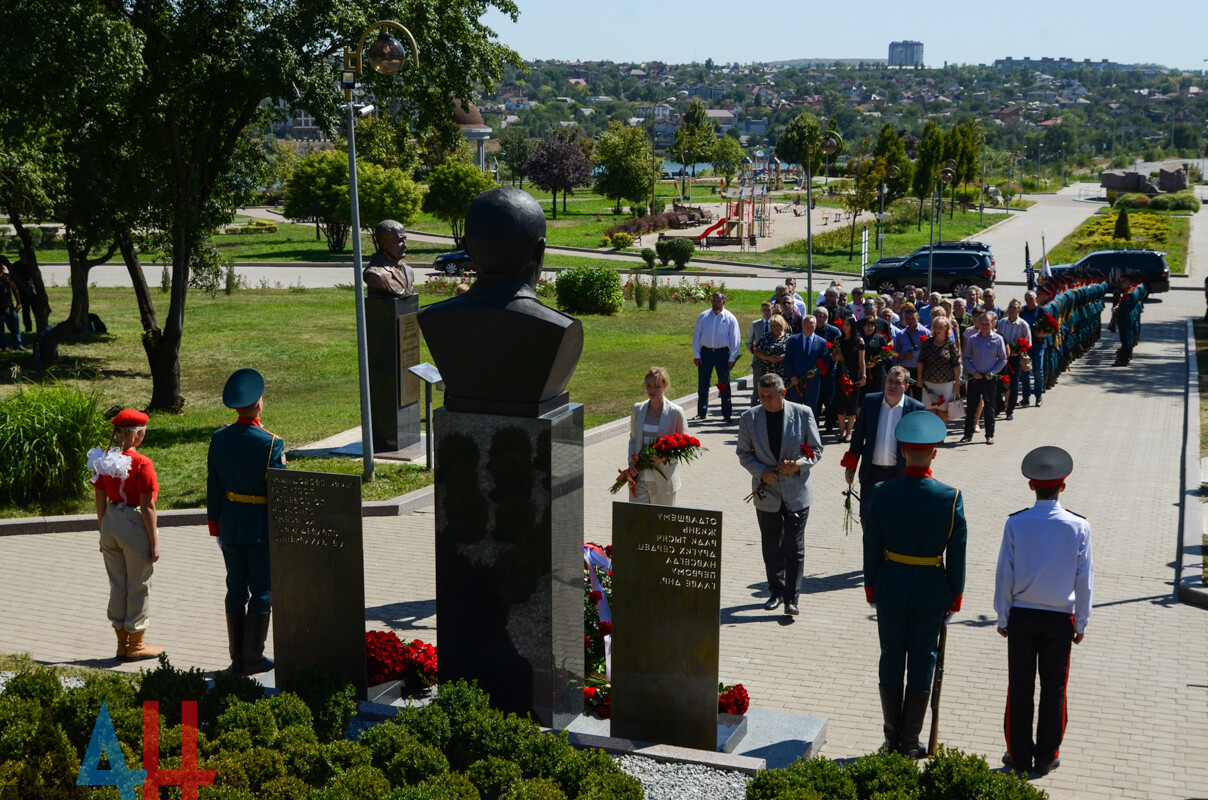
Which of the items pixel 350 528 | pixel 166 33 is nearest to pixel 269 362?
pixel 166 33

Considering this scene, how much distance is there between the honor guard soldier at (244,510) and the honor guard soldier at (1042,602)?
438 cm

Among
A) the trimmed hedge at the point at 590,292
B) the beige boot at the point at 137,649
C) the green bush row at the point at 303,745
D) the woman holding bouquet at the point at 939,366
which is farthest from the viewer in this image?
the trimmed hedge at the point at 590,292

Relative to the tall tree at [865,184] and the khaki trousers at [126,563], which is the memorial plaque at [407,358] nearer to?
the khaki trousers at [126,563]

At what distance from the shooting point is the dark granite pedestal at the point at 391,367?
44.9 feet

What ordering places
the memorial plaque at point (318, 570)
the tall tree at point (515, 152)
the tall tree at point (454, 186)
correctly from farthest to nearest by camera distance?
1. the tall tree at point (515, 152)
2. the tall tree at point (454, 186)
3. the memorial plaque at point (318, 570)

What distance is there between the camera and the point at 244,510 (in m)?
7.32

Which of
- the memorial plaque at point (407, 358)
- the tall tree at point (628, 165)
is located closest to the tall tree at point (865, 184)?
the tall tree at point (628, 165)

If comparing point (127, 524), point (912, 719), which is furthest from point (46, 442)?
point (912, 719)

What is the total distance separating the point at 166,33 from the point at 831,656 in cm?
1098

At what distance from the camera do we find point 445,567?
21.6 ft

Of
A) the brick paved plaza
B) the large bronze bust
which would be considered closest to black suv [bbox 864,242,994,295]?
the brick paved plaza

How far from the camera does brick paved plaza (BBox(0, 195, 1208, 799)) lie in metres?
6.70

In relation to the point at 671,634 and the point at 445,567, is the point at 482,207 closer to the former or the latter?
the point at 445,567

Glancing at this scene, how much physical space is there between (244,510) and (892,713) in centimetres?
408
